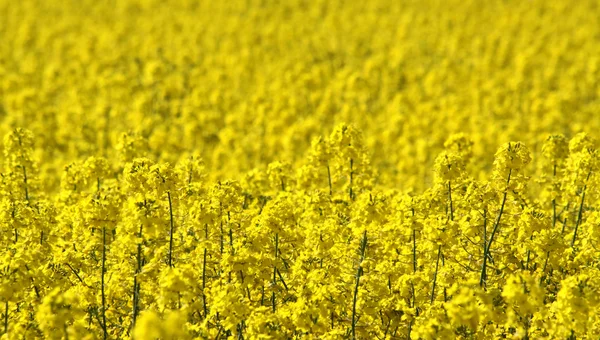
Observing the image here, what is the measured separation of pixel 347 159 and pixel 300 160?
5249 mm

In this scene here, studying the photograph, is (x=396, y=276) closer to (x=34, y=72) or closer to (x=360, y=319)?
(x=360, y=319)

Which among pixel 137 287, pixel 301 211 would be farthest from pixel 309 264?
pixel 137 287

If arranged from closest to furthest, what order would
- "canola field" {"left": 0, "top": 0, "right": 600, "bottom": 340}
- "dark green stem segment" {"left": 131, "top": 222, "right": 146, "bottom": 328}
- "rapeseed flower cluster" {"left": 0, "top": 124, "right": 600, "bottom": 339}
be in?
"rapeseed flower cluster" {"left": 0, "top": 124, "right": 600, "bottom": 339} → "canola field" {"left": 0, "top": 0, "right": 600, "bottom": 340} → "dark green stem segment" {"left": 131, "top": 222, "right": 146, "bottom": 328}

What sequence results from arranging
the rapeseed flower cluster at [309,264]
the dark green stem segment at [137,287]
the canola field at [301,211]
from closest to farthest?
1. the rapeseed flower cluster at [309,264]
2. the canola field at [301,211]
3. the dark green stem segment at [137,287]

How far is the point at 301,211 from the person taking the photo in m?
10.0

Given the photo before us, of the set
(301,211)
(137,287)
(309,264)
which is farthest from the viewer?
(301,211)

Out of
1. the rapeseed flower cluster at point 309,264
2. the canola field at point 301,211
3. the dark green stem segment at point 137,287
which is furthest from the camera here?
the dark green stem segment at point 137,287

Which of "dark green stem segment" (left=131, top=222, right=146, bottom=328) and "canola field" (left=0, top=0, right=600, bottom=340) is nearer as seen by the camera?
"canola field" (left=0, top=0, right=600, bottom=340)

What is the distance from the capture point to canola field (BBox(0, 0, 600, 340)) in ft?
24.9

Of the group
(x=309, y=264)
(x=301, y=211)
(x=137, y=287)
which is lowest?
(x=137, y=287)

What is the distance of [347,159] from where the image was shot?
1093 centimetres

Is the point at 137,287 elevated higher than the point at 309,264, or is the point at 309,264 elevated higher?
the point at 309,264

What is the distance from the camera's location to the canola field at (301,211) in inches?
299

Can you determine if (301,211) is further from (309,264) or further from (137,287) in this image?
(137,287)
